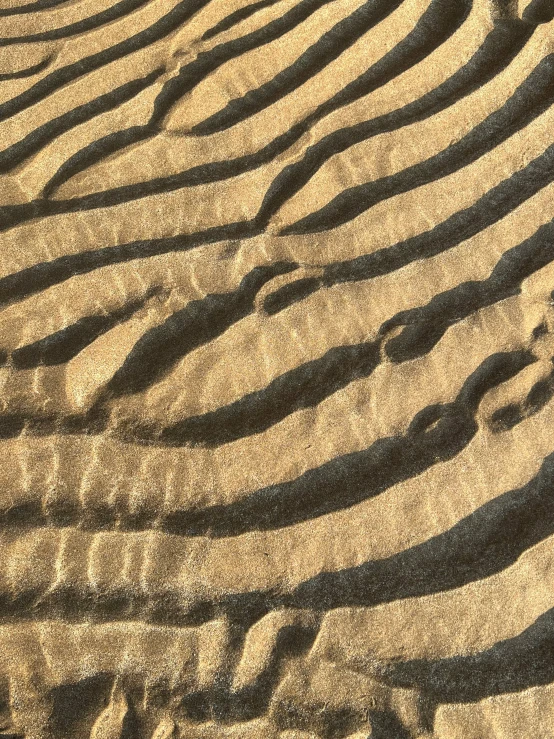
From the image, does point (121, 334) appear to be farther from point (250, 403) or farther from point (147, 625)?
point (147, 625)

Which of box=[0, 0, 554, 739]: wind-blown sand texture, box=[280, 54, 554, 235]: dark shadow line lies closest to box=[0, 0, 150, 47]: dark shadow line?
box=[0, 0, 554, 739]: wind-blown sand texture

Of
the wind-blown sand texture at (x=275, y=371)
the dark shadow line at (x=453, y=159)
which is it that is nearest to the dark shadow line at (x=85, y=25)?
the wind-blown sand texture at (x=275, y=371)

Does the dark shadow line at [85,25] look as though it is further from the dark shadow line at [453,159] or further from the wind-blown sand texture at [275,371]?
the dark shadow line at [453,159]

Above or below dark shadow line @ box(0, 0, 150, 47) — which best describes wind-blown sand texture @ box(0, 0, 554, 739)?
below

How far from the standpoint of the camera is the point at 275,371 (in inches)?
77.8

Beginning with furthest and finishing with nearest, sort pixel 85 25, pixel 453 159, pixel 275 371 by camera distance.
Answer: pixel 85 25
pixel 453 159
pixel 275 371

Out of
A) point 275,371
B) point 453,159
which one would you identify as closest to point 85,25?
point 453,159

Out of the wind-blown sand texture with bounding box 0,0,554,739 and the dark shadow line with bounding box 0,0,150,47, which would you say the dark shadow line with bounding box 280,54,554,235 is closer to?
the wind-blown sand texture with bounding box 0,0,554,739

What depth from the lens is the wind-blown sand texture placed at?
1.68 metres

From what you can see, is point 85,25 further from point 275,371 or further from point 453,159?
point 275,371

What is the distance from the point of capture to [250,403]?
1.94 m

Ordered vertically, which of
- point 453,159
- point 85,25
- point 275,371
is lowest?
point 275,371

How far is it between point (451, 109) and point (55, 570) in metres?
2.07

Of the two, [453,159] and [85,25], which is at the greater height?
[85,25]
